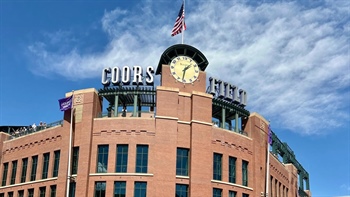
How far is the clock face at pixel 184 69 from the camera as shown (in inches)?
2532

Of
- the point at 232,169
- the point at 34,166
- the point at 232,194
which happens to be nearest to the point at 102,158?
the point at 34,166

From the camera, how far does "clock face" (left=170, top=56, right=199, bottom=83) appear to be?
211 ft

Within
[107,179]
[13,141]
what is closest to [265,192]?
[107,179]

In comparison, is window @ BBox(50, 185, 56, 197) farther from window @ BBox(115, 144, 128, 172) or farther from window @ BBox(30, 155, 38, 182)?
window @ BBox(115, 144, 128, 172)

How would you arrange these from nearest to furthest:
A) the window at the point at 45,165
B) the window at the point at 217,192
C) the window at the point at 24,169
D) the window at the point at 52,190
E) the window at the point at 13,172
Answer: the window at the point at 217,192 → the window at the point at 52,190 → the window at the point at 45,165 → the window at the point at 24,169 → the window at the point at 13,172

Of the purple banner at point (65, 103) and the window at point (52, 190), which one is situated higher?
the purple banner at point (65, 103)

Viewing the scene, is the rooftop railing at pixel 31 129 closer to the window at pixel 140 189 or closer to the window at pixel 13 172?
the window at pixel 13 172

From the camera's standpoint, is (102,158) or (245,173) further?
(245,173)

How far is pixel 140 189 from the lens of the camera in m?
57.8

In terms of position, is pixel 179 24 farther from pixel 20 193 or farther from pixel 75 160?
pixel 20 193

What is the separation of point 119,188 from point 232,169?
1372 cm

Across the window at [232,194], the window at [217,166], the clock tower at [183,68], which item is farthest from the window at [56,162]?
the window at [232,194]

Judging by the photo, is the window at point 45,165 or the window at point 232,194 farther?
the window at point 45,165

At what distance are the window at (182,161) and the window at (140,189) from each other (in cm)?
405
